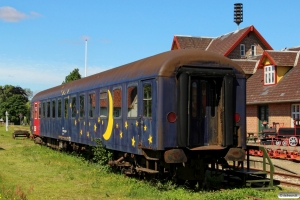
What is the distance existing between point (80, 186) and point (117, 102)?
267 centimetres

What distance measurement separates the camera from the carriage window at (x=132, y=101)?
1211 centimetres

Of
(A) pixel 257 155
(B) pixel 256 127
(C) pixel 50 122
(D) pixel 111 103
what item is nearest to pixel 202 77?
(D) pixel 111 103

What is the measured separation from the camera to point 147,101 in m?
11.3

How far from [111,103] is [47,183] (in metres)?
2.95

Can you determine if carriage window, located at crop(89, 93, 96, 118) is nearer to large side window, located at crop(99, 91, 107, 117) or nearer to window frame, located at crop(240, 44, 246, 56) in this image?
large side window, located at crop(99, 91, 107, 117)

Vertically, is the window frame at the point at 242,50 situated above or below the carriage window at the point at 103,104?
above

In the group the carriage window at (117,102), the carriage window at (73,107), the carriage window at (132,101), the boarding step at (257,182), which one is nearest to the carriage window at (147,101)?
the carriage window at (132,101)

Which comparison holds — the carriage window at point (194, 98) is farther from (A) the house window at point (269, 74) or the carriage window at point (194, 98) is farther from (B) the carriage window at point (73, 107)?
(A) the house window at point (269, 74)

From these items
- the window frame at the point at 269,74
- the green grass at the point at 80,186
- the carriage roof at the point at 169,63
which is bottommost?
the green grass at the point at 80,186

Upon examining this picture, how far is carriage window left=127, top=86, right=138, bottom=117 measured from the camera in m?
12.1

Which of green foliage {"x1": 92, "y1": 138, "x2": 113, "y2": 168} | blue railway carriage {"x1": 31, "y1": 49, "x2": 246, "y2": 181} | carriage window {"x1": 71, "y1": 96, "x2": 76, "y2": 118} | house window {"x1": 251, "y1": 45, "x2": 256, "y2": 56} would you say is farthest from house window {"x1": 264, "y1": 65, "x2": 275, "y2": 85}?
blue railway carriage {"x1": 31, "y1": 49, "x2": 246, "y2": 181}

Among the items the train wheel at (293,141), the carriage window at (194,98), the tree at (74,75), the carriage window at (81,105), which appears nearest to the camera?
the carriage window at (194,98)

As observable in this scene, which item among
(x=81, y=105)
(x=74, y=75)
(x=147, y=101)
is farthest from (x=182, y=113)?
(x=74, y=75)

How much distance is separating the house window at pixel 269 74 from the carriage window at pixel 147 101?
772 inches
